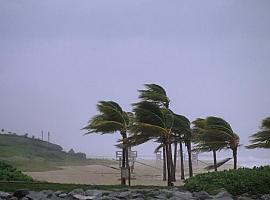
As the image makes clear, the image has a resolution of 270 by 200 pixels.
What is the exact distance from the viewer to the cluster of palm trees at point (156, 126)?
802 inches

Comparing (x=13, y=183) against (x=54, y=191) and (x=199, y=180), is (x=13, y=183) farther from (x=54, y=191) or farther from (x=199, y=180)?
(x=199, y=180)

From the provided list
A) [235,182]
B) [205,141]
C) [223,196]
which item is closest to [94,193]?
[223,196]

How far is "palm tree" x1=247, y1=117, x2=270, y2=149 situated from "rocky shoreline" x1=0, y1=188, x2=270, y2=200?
8.20 meters

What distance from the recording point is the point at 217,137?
24109 mm

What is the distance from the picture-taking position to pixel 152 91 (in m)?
23.2

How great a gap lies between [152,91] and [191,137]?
525 cm

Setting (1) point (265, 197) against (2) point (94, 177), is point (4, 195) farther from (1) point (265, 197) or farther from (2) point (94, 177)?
(2) point (94, 177)

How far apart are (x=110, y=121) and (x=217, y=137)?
19.4 ft

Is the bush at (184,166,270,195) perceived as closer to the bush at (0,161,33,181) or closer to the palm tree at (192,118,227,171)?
the bush at (0,161,33,181)

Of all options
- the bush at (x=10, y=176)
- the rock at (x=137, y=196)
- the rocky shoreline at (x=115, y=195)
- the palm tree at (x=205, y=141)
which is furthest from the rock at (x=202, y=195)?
the palm tree at (x=205, y=141)

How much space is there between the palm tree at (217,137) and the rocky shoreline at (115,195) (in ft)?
30.0

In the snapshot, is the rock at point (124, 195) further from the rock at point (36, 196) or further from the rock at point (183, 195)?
the rock at point (36, 196)

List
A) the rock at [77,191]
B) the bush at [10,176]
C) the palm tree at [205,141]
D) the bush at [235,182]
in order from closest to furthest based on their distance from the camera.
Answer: the rock at [77,191], the bush at [235,182], the bush at [10,176], the palm tree at [205,141]

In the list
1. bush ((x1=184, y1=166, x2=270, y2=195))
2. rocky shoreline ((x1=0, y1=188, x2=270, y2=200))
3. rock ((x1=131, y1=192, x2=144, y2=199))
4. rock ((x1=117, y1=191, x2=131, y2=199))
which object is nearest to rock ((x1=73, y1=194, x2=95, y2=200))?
rocky shoreline ((x1=0, y1=188, x2=270, y2=200))
